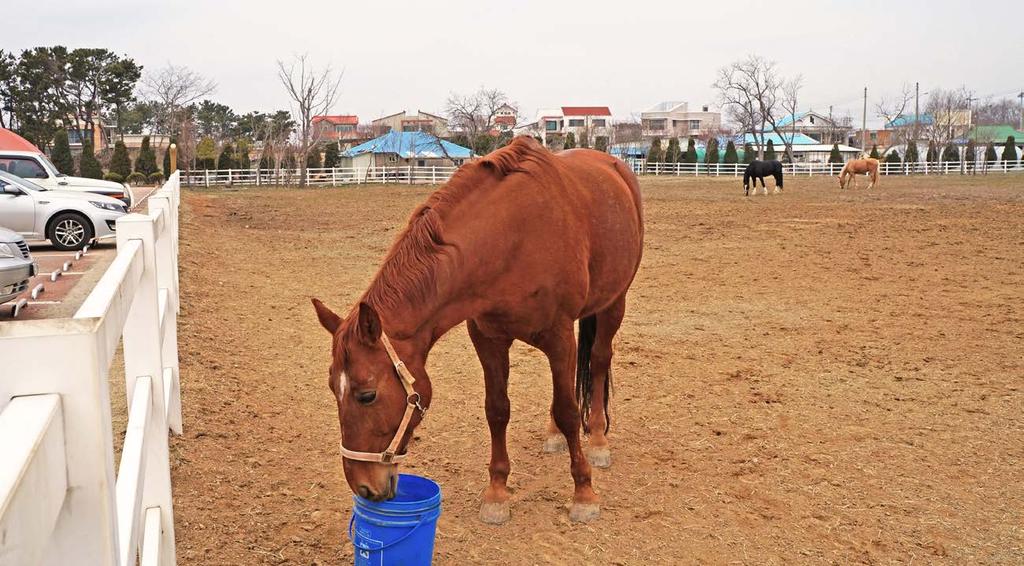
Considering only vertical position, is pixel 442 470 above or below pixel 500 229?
below

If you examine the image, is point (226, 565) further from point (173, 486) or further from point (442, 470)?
point (442, 470)

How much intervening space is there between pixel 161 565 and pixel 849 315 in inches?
280

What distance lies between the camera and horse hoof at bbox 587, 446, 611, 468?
457cm

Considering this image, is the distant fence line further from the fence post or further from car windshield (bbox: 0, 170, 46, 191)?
the fence post

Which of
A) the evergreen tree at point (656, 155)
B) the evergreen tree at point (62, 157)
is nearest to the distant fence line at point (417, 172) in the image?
the evergreen tree at point (656, 155)

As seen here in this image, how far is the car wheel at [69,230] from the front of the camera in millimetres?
13078

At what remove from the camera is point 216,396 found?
5.24 m

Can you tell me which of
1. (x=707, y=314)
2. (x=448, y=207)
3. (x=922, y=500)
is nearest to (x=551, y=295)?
(x=448, y=207)

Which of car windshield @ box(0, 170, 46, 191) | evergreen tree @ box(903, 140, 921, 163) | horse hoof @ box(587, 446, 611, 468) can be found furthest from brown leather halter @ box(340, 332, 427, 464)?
evergreen tree @ box(903, 140, 921, 163)

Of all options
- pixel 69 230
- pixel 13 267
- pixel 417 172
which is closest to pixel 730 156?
pixel 417 172

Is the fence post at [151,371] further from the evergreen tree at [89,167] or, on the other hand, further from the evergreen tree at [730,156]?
the evergreen tree at [730,156]

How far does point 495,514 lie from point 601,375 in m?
1.28

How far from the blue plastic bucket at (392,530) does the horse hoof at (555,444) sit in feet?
5.90

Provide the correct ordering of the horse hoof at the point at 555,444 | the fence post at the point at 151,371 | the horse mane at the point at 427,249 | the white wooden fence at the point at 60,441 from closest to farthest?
1. the white wooden fence at the point at 60,441
2. the fence post at the point at 151,371
3. the horse mane at the point at 427,249
4. the horse hoof at the point at 555,444
